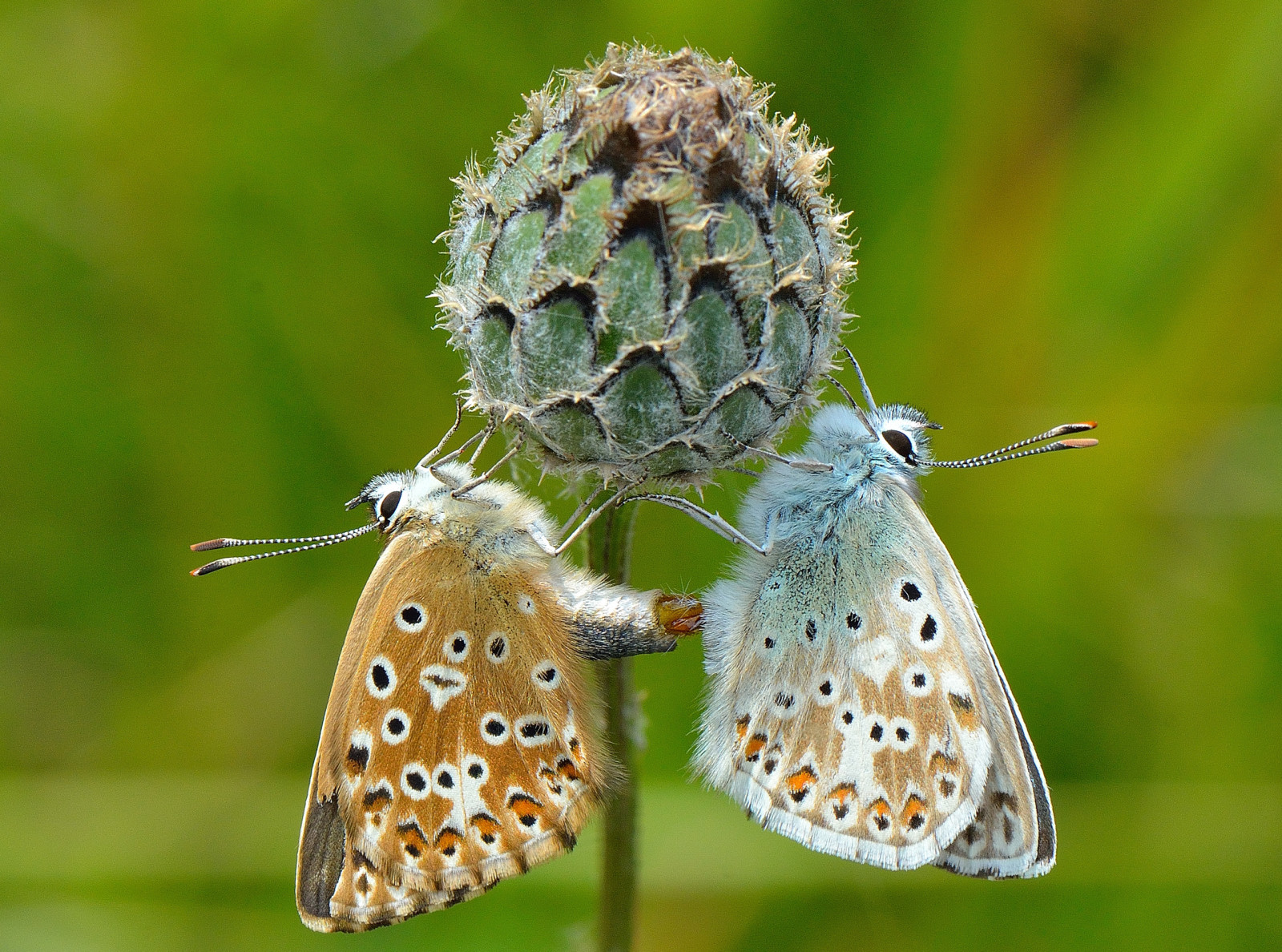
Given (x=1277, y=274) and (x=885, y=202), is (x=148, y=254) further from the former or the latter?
(x=1277, y=274)

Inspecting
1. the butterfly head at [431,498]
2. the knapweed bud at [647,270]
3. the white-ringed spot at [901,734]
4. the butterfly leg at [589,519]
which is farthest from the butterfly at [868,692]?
the butterfly head at [431,498]

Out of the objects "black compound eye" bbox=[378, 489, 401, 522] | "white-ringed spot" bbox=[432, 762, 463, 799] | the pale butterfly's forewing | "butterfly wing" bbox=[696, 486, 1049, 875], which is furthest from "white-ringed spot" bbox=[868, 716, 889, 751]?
"black compound eye" bbox=[378, 489, 401, 522]

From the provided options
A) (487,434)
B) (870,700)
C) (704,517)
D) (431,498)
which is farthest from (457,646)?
(870,700)

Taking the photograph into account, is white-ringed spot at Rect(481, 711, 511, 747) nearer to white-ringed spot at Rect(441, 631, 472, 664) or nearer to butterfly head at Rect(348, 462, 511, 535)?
white-ringed spot at Rect(441, 631, 472, 664)

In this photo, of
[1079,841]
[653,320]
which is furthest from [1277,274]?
[653,320]

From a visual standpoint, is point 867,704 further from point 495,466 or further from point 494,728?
point 495,466

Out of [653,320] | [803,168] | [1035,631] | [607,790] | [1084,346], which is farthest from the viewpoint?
[1084,346]

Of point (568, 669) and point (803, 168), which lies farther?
point (568, 669)
